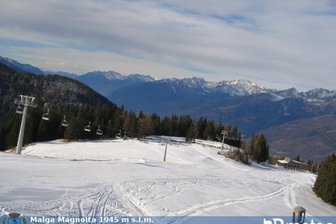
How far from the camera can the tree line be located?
120312 mm

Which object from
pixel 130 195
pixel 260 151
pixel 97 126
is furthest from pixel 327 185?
pixel 97 126

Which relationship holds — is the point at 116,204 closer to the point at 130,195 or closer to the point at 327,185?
the point at 130,195

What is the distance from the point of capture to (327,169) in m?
69.4

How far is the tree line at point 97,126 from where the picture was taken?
12031 cm

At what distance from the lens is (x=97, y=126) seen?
417 feet

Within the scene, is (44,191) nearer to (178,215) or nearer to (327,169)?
(178,215)

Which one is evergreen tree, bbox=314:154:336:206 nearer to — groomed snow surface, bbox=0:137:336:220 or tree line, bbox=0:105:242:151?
groomed snow surface, bbox=0:137:336:220

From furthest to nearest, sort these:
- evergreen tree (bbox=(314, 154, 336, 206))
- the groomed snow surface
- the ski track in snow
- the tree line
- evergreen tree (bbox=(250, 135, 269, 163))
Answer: evergreen tree (bbox=(250, 135, 269, 163)) < the tree line < evergreen tree (bbox=(314, 154, 336, 206)) < the groomed snow surface < the ski track in snow

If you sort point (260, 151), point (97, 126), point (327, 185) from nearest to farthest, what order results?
point (327, 185), point (97, 126), point (260, 151)

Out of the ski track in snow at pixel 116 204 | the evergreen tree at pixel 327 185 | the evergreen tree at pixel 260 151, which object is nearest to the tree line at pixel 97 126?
the evergreen tree at pixel 260 151

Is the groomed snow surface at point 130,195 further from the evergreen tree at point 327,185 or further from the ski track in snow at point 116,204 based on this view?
the evergreen tree at point 327,185

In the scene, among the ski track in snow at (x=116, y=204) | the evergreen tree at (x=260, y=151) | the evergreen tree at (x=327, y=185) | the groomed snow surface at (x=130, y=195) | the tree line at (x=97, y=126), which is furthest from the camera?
the evergreen tree at (x=260, y=151)

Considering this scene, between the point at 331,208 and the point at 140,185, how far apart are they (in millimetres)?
30401

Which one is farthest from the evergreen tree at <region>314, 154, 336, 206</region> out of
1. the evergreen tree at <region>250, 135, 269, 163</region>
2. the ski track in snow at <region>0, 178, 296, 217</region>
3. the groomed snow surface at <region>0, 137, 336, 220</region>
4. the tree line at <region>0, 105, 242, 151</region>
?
the evergreen tree at <region>250, 135, 269, 163</region>
